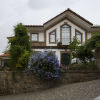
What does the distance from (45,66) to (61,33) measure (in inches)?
655

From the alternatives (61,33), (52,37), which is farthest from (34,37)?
(61,33)

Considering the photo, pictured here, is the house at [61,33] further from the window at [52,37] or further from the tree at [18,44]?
the tree at [18,44]

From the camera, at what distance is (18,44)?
20359 millimetres

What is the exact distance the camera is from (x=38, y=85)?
14.0 metres

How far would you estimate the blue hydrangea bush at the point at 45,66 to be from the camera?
13.8 meters

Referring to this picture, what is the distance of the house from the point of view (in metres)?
29.2

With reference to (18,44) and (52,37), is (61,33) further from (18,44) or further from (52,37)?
(18,44)

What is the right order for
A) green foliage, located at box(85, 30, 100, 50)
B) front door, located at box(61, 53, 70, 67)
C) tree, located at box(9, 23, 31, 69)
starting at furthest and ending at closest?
front door, located at box(61, 53, 70, 67) < tree, located at box(9, 23, 31, 69) < green foliage, located at box(85, 30, 100, 50)

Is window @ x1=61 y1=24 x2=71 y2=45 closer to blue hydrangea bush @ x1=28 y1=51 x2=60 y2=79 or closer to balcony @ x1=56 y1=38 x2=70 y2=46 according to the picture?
balcony @ x1=56 y1=38 x2=70 y2=46

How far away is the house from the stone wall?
1470 centimetres

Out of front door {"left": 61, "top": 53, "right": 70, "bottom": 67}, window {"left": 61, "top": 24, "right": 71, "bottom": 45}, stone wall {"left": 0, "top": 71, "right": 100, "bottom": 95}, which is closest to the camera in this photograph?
stone wall {"left": 0, "top": 71, "right": 100, "bottom": 95}

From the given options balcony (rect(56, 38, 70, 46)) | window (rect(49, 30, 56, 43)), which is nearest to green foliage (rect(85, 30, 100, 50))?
balcony (rect(56, 38, 70, 46))

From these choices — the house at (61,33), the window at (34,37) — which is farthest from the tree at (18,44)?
the window at (34,37)

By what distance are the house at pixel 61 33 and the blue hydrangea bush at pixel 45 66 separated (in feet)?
48.5
